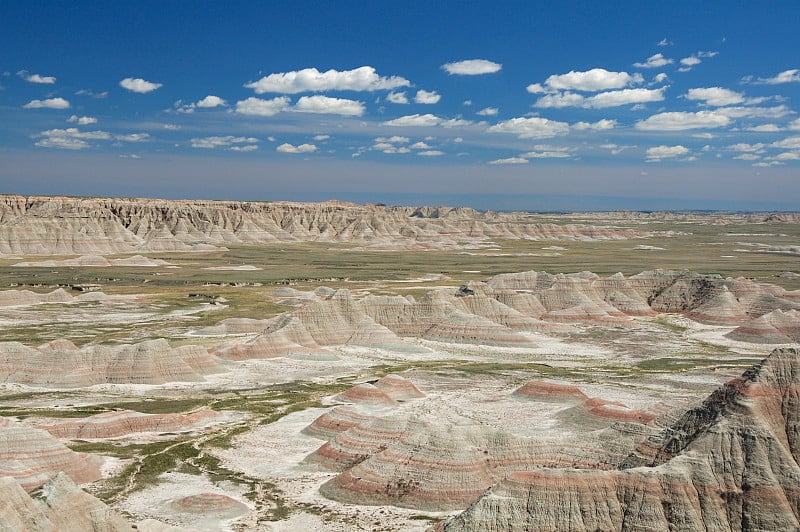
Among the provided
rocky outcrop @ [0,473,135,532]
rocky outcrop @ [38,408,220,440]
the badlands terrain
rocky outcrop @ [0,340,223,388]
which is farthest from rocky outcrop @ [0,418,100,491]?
rocky outcrop @ [0,340,223,388]

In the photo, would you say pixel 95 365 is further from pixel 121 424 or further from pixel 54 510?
pixel 54 510

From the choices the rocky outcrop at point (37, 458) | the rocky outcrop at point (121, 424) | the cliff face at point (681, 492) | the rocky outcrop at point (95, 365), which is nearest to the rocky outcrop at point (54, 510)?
the rocky outcrop at point (37, 458)

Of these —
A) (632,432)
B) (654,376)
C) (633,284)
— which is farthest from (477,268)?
(632,432)

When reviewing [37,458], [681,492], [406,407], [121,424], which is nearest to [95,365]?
[121,424]

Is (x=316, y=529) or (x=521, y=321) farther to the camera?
(x=521, y=321)

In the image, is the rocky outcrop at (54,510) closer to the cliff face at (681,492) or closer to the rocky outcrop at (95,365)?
the cliff face at (681,492)

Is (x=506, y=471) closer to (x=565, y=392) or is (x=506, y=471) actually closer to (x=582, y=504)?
(x=582, y=504)
